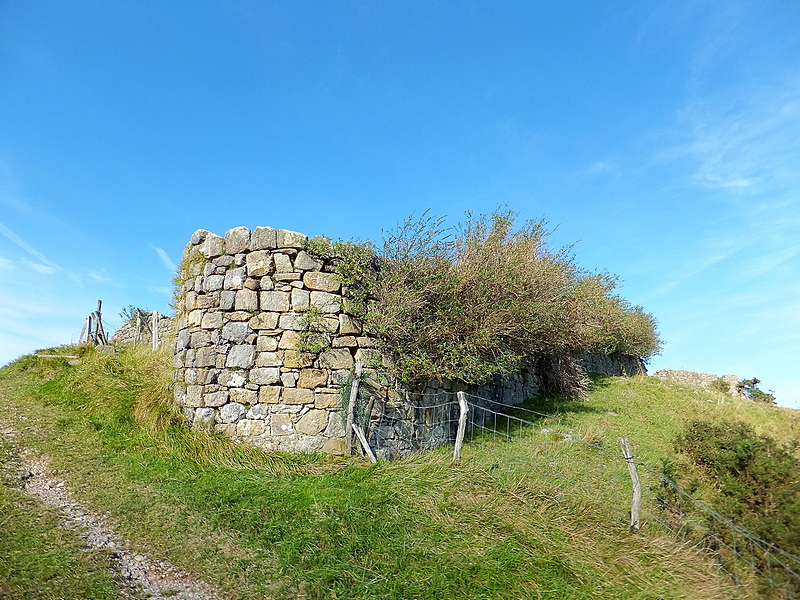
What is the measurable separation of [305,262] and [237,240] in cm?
127

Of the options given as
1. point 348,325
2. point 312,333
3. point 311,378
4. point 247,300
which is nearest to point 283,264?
point 247,300

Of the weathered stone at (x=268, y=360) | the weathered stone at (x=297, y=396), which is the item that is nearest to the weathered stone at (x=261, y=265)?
the weathered stone at (x=268, y=360)

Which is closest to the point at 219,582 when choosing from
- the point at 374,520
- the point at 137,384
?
the point at 374,520

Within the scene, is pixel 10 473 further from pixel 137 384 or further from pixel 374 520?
pixel 374 520

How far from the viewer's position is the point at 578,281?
15.9 meters

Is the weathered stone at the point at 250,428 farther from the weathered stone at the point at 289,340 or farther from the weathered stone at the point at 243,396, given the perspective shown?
the weathered stone at the point at 289,340

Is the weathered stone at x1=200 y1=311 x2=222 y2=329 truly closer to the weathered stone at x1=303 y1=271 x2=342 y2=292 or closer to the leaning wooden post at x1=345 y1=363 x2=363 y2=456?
the weathered stone at x1=303 y1=271 x2=342 y2=292

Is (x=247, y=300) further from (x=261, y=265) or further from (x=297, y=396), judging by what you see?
(x=297, y=396)

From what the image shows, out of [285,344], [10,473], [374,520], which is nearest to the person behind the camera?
[374,520]

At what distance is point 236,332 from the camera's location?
26.0ft

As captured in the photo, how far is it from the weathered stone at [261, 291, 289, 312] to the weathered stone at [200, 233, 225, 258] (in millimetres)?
1242

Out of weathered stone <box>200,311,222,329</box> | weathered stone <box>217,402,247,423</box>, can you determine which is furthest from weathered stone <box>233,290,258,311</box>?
weathered stone <box>217,402,247,423</box>

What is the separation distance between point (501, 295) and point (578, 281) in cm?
676

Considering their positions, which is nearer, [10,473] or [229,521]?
[229,521]
